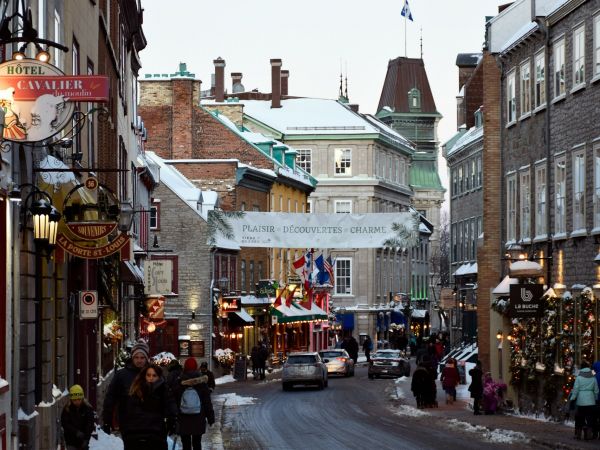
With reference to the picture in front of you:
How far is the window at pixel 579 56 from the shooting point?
34156 mm

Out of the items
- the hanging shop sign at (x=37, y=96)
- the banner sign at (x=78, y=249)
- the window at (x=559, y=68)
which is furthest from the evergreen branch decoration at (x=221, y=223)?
the hanging shop sign at (x=37, y=96)

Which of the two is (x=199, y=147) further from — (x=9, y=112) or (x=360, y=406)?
(x=9, y=112)

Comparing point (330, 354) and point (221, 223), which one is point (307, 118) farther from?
point (221, 223)

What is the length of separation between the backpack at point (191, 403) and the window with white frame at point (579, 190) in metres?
13.6

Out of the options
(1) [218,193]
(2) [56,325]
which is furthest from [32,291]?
(1) [218,193]

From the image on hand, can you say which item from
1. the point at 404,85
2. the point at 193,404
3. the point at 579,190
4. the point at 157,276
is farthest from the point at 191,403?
the point at 404,85

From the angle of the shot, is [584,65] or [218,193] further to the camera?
[218,193]

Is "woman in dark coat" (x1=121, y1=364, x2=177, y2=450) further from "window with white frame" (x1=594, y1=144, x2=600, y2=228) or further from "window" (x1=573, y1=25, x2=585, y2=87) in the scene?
"window" (x1=573, y1=25, x2=585, y2=87)

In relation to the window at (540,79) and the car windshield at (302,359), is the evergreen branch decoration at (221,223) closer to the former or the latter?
the car windshield at (302,359)

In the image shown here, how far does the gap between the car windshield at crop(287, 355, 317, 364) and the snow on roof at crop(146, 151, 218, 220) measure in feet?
42.5

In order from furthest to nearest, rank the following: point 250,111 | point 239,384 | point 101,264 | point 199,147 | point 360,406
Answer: point 250,111 < point 199,147 < point 239,384 < point 360,406 < point 101,264

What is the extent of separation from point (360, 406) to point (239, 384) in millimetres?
17363

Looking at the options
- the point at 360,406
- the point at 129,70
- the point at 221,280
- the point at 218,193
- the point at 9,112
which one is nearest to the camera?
the point at 9,112

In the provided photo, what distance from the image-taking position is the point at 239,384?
60.4m
